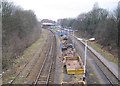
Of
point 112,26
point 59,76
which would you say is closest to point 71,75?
point 59,76

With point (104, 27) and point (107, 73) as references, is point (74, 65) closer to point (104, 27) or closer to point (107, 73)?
point (107, 73)

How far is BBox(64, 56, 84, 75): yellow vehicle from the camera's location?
24906 millimetres

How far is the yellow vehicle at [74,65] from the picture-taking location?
2491 cm

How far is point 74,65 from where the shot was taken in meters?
28.1

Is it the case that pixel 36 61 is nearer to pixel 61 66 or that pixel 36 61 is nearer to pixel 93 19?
pixel 61 66

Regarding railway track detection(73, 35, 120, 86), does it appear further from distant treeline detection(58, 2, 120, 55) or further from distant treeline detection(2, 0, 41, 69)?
distant treeline detection(2, 0, 41, 69)

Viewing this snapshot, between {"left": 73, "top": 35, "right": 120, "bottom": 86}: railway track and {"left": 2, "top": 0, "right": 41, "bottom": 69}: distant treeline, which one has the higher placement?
{"left": 2, "top": 0, "right": 41, "bottom": 69}: distant treeline

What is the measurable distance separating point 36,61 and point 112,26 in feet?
65.9

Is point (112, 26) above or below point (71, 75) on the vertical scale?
above

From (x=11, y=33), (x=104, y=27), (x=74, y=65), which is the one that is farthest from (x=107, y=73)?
(x=104, y=27)

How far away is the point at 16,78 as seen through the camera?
77.0ft

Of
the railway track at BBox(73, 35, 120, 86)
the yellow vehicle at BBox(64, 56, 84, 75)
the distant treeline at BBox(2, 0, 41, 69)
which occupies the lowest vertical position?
the railway track at BBox(73, 35, 120, 86)

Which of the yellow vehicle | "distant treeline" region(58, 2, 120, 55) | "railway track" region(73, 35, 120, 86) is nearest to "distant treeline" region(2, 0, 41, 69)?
the yellow vehicle

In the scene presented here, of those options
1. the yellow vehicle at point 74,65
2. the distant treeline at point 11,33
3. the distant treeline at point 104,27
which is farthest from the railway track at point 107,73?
the distant treeline at point 11,33
